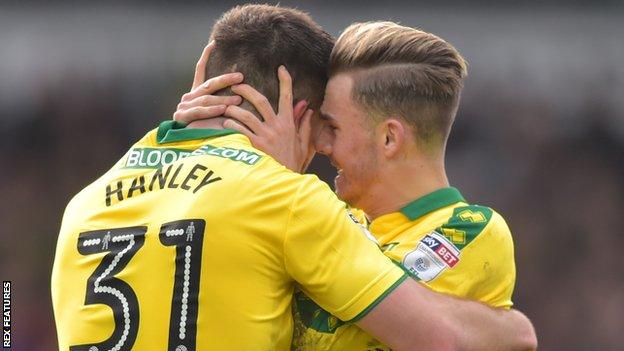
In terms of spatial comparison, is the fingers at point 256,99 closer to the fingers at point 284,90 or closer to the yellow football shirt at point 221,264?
the fingers at point 284,90

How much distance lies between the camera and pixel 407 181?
3.87 m

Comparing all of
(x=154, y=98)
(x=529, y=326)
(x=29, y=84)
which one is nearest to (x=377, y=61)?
(x=529, y=326)

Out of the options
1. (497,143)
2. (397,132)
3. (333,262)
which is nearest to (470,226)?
(397,132)

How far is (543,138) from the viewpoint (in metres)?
9.04

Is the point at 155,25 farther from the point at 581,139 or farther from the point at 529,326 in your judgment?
the point at 529,326

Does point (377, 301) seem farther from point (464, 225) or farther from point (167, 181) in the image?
point (167, 181)

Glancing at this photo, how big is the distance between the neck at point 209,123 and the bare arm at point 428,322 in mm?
778

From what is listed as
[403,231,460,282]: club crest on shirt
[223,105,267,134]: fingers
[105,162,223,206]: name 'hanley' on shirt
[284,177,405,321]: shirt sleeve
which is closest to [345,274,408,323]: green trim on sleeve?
[284,177,405,321]: shirt sleeve

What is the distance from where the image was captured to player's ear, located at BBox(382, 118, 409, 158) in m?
3.83

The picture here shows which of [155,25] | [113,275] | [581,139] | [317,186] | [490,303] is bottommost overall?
[581,139]

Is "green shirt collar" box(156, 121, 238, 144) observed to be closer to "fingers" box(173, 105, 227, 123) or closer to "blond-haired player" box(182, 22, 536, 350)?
"fingers" box(173, 105, 227, 123)

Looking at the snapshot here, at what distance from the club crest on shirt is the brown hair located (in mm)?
404

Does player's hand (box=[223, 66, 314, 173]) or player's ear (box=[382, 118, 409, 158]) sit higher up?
player's hand (box=[223, 66, 314, 173])

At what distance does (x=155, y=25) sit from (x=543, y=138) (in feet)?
10.4
